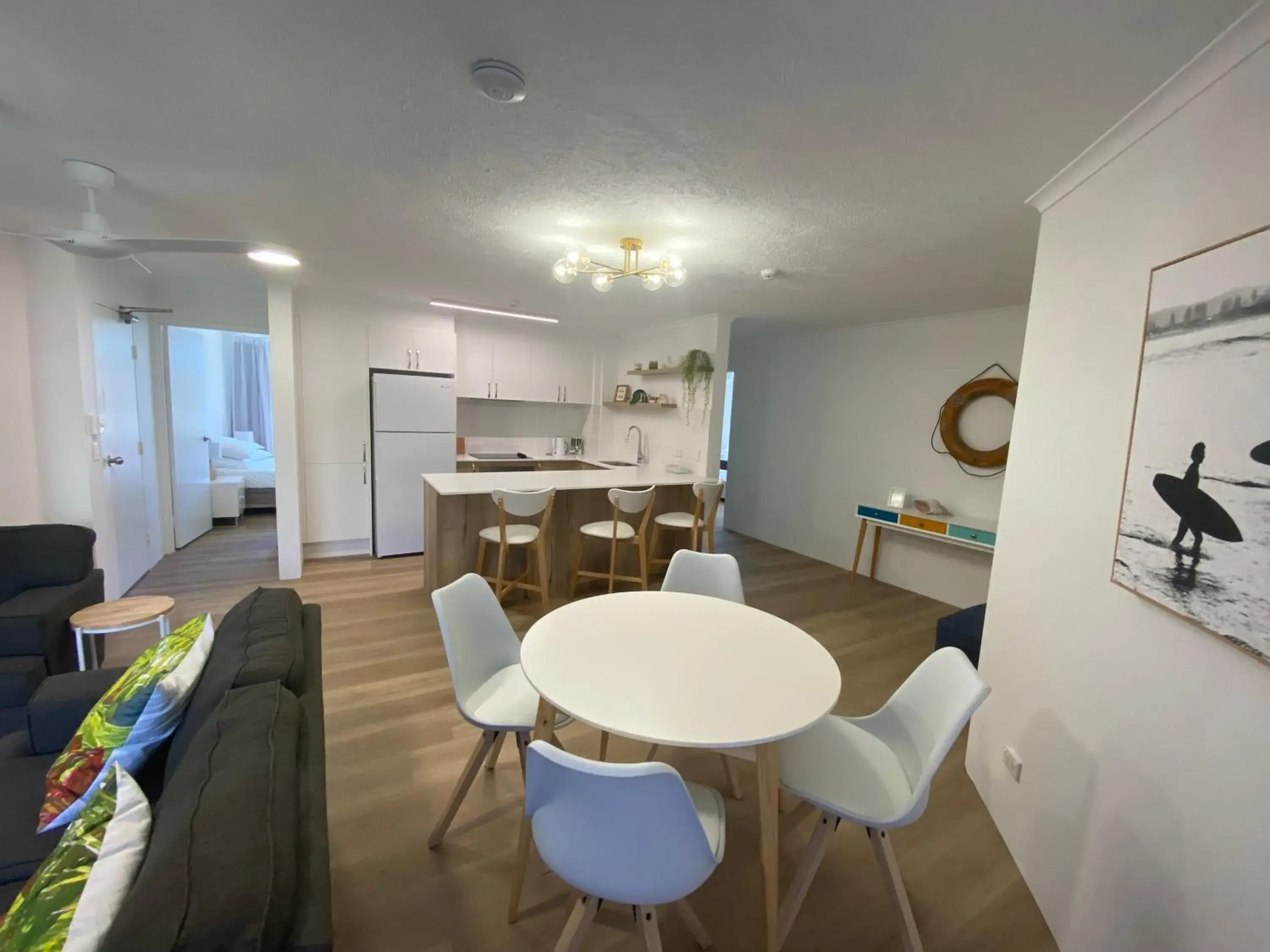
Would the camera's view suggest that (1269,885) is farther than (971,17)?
No

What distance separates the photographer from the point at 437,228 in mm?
2641

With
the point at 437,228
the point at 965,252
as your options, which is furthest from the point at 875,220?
the point at 437,228

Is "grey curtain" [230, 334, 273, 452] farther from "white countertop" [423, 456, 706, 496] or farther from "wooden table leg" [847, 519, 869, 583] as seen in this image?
"wooden table leg" [847, 519, 869, 583]

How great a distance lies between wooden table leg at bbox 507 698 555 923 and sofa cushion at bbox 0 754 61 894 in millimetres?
1108

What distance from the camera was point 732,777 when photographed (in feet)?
6.81

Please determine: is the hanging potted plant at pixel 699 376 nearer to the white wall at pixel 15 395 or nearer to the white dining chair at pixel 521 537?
the white dining chair at pixel 521 537

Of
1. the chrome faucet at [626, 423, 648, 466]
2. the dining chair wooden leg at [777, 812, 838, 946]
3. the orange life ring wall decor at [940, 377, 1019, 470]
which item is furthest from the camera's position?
the chrome faucet at [626, 423, 648, 466]

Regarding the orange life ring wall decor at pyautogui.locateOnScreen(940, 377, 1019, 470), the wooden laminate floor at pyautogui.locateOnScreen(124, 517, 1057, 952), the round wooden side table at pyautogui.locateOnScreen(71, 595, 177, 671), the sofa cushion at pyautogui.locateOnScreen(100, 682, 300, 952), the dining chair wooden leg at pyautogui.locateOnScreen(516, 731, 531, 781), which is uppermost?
the orange life ring wall decor at pyautogui.locateOnScreen(940, 377, 1019, 470)

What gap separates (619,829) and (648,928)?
0.40 m

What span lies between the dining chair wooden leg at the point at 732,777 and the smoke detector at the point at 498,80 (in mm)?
2385

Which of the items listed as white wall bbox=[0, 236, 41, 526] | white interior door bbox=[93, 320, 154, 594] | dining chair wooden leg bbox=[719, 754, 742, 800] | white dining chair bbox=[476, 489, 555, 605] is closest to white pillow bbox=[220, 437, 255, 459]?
white interior door bbox=[93, 320, 154, 594]

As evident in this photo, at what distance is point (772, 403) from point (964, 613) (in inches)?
135

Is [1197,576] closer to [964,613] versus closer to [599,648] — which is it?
[599,648]

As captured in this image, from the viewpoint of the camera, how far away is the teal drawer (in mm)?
3619
